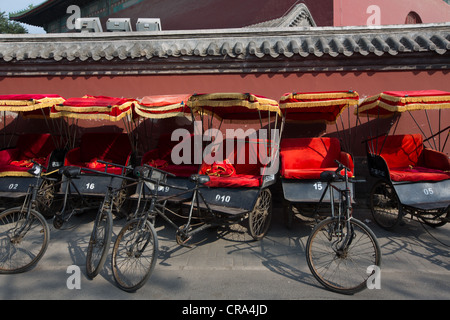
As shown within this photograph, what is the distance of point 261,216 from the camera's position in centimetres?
453

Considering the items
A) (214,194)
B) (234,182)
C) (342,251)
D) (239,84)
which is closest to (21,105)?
(214,194)

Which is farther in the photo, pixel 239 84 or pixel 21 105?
pixel 239 84

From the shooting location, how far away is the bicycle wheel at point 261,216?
4.31 meters

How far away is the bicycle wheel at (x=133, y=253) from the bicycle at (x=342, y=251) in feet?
5.23

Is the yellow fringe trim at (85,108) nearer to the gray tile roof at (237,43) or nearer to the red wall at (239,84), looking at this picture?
the red wall at (239,84)

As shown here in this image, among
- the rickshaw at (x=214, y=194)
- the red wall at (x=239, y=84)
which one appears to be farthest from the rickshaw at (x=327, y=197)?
the red wall at (x=239, y=84)

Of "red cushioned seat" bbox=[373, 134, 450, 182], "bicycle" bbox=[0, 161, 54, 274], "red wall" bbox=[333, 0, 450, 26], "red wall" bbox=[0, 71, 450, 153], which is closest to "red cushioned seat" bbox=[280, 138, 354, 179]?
"red cushioned seat" bbox=[373, 134, 450, 182]

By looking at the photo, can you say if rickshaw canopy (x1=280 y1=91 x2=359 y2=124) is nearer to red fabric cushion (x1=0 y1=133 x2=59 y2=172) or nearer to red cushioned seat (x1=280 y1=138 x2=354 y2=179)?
red cushioned seat (x1=280 y1=138 x2=354 y2=179)

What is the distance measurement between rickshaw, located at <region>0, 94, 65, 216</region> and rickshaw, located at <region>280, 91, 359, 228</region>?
3.35m

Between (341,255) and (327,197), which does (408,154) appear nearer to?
(327,197)

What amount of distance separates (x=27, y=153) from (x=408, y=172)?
22.4 feet

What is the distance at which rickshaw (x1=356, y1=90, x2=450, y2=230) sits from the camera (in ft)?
14.2

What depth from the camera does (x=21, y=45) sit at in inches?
289
